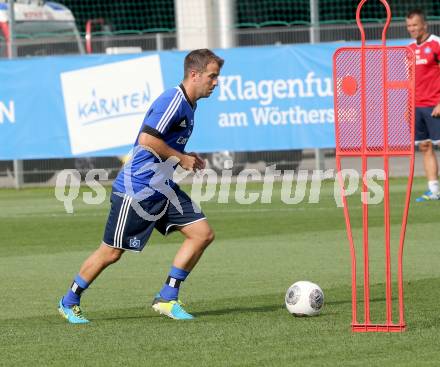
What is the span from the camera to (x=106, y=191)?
22.4m

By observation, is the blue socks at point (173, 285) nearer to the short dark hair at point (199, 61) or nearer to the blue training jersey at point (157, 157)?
the blue training jersey at point (157, 157)

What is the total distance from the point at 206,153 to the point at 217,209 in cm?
463

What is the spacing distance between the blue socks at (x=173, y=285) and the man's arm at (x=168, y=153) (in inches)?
37.6

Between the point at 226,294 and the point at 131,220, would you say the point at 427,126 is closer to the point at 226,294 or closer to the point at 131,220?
the point at 226,294

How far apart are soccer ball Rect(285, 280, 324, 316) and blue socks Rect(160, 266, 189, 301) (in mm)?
885

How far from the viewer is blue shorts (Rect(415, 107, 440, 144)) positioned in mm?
17672

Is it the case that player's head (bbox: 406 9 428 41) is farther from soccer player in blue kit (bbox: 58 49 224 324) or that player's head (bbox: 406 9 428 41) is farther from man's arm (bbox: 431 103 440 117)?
soccer player in blue kit (bbox: 58 49 224 324)

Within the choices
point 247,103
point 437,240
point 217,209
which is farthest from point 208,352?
point 247,103

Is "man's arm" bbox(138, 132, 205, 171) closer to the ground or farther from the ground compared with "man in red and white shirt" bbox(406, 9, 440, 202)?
farther from the ground

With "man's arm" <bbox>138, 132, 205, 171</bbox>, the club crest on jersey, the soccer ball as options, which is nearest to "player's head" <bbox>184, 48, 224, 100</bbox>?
"man's arm" <bbox>138, 132, 205, 171</bbox>

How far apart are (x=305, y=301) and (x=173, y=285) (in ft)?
3.57

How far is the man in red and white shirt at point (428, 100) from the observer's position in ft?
57.3

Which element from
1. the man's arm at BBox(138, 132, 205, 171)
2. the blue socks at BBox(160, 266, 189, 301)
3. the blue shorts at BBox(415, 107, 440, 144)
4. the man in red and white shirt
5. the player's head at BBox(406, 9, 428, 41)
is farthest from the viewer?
the blue shorts at BBox(415, 107, 440, 144)

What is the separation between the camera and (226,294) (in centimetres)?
1045
